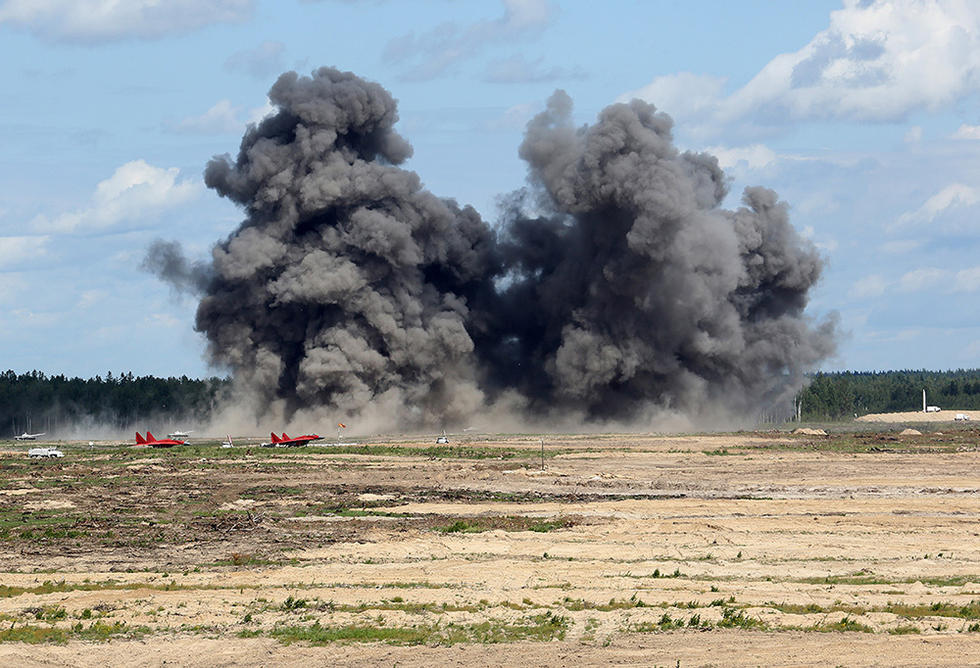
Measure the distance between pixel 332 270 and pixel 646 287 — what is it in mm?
30267

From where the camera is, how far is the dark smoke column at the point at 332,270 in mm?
118125

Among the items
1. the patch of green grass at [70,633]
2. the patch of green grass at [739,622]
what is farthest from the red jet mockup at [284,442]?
the patch of green grass at [739,622]

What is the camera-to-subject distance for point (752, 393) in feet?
430

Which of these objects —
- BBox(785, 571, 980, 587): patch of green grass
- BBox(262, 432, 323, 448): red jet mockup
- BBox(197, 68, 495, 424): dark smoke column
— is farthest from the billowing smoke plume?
BBox(785, 571, 980, 587): patch of green grass

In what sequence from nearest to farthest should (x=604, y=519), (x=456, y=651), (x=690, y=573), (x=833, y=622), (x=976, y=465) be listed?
(x=456, y=651) → (x=833, y=622) → (x=690, y=573) → (x=604, y=519) → (x=976, y=465)

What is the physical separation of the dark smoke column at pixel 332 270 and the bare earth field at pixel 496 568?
48.6 meters

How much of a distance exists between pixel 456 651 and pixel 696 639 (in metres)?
4.71

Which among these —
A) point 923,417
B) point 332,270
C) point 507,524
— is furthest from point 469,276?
point 507,524

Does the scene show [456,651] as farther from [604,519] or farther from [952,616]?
[604,519]

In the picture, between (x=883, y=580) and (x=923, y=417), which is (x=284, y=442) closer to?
(x=883, y=580)

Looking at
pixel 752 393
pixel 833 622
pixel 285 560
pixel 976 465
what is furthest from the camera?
pixel 752 393

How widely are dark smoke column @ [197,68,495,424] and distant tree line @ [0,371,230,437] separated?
134 feet

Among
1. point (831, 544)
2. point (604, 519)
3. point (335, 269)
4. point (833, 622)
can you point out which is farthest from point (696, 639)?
point (335, 269)

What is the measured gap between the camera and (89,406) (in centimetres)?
16738
